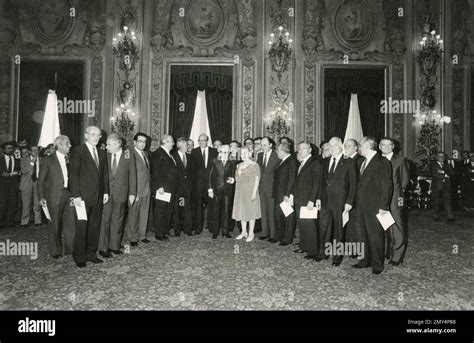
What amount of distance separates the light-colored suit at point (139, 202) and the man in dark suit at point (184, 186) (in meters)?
0.67

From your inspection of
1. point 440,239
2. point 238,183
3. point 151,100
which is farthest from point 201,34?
point 440,239

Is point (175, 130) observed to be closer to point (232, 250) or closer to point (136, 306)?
point (232, 250)

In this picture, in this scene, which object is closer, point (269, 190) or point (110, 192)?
point (110, 192)

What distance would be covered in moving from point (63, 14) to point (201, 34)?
447 centimetres

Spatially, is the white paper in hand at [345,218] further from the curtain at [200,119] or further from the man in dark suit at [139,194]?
the curtain at [200,119]

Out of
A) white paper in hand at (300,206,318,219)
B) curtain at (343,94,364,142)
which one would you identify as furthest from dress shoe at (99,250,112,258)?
curtain at (343,94,364,142)

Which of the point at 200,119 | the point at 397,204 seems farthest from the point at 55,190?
the point at 200,119

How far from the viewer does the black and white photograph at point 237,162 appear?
337 centimetres

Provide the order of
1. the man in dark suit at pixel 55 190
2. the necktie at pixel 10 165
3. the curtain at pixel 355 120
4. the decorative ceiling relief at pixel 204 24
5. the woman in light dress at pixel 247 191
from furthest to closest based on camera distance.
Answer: the curtain at pixel 355 120, the decorative ceiling relief at pixel 204 24, the necktie at pixel 10 165, the woman in light dress at pixel 247 191, the man in dark suit at pixel 55 190

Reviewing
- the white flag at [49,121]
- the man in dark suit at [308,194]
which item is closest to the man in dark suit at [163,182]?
the man in dark suit at [308,194]

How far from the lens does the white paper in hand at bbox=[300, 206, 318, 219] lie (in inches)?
178

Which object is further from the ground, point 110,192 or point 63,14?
point 63,14

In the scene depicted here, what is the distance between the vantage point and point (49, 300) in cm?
307

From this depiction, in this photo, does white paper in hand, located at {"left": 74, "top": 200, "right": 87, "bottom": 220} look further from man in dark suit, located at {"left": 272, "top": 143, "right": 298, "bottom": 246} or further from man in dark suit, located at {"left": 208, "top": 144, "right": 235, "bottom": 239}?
man in dark suit, located at {"left": 272, "top": 143, "right": 298, "bottom": 246}
